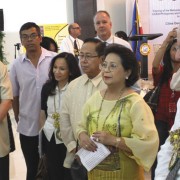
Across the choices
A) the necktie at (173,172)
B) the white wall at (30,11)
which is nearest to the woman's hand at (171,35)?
the necktie at (173,172)

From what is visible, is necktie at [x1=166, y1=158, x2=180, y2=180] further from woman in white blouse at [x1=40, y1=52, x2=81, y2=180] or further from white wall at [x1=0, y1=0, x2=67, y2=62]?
white wall at [x1=0, y1=0, x2=67, y2=62]

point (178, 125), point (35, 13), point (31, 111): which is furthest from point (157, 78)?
point (35, 13)

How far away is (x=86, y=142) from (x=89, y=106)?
8.0 inches

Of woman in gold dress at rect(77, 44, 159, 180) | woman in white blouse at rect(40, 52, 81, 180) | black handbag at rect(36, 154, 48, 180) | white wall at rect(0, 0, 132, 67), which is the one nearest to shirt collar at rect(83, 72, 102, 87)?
woman in gold dress at rect(77, 44, 159, 180)

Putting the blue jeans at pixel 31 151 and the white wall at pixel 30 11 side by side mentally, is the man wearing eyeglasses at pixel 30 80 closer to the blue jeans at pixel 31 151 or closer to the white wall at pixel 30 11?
the blue jeans at pixel 31 151

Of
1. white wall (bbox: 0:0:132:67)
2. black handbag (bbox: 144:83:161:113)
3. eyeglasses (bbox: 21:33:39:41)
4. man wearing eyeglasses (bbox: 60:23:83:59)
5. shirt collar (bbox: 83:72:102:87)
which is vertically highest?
white wall (bbox: 0:0:132:67)

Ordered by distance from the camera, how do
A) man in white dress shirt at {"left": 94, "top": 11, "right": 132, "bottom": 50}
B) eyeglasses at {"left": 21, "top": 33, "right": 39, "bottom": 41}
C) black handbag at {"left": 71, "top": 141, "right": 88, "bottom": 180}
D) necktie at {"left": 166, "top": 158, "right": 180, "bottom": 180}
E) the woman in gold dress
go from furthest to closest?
man in white dress shirt at {"left": 94, "top": 11, "right": 132, "bottom": 50} → eyeglasses at {"left": 21, "top": 33, "right": 39, "bottom": 41} → black handbag at {"left": 71, "top": 141, "right": 88, "bottom": 180} → the woman in gold dress → necktie at {"left": 166, "top": 158, "right": 180, "bottom": 180}

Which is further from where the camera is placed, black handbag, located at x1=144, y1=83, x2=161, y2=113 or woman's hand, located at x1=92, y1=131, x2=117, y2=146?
black handbag, located at x1=144, y1=83, x2=161, y2=113

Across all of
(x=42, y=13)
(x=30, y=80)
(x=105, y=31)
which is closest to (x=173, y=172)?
(x=30, y=80)

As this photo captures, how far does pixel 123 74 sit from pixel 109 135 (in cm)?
35

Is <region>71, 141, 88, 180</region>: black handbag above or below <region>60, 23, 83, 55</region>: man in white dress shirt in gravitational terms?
below

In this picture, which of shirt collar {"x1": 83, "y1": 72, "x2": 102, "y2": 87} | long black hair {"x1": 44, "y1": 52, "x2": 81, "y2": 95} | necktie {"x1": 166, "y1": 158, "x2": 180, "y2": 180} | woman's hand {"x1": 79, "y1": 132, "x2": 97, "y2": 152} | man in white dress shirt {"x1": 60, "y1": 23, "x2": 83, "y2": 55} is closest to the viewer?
necktie {"x1": 166, "y1": 158, "x2": 180, "y2": 180}

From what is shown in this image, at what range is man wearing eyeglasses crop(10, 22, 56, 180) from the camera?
Result: 108 inches

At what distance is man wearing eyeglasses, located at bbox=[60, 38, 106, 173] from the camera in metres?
2.13
